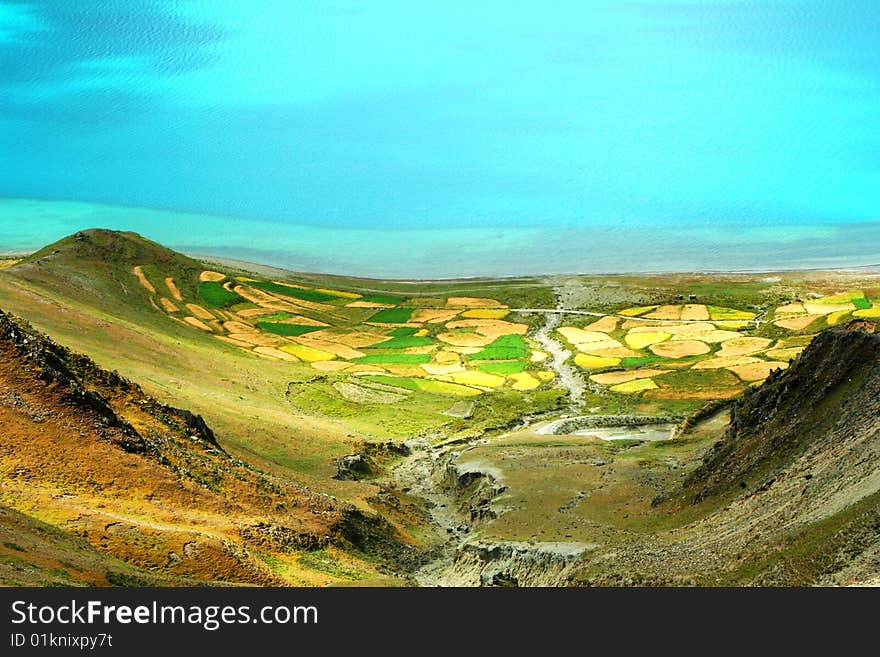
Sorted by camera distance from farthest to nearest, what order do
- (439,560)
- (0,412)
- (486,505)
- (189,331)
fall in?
(189,331) → (486,505) → (439,560) → (0,412)

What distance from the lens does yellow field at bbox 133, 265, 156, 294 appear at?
127 meters

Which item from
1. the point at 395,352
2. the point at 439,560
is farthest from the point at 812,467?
the point at 395,352

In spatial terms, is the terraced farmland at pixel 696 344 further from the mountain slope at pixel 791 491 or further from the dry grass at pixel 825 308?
the mountain slope at pixel 791 491

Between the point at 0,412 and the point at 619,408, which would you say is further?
the point at 619,408

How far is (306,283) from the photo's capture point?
509ft

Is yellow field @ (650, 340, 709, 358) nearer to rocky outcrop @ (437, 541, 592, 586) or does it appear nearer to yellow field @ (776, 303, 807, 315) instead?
yellow field @ (776, 303, 807, 315)

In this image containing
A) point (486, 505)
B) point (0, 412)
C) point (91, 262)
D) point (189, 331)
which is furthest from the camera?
point (91, 262)

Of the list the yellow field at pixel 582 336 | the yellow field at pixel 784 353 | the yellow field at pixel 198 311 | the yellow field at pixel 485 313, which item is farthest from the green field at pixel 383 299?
the yellow field at pixel 784 353

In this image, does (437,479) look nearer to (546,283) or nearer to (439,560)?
(439,560)

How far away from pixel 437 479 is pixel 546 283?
91.2 metres

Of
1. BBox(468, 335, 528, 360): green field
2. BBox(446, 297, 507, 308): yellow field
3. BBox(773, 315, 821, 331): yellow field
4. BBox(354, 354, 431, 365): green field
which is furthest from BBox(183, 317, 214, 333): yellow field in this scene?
BBox(773, 315, 821, 331): yellow field

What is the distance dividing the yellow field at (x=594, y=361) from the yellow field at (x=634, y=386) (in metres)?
9.09

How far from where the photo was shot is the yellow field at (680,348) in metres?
107

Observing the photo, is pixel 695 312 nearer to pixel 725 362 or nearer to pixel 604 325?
pixel 604 325
